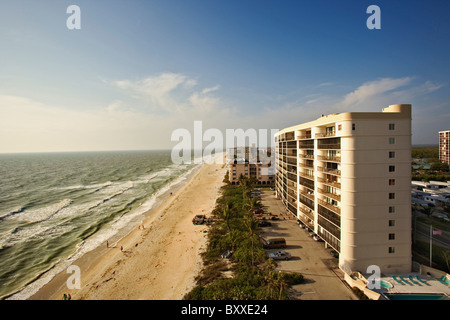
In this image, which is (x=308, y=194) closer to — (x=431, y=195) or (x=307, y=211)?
(x=307, y=211)

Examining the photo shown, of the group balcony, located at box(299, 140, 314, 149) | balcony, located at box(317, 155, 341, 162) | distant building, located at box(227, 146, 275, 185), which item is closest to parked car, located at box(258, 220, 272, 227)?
balcony, located at box(299, 140, 314, 149)

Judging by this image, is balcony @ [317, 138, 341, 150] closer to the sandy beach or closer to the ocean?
the sandy beach

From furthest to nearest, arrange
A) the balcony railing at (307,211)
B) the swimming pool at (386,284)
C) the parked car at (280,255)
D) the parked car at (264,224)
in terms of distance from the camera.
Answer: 1. the parked car at (264,224)
2. the balcony railing at (307,211)
3. the parked car at (280,255)
4. the swimming pool at (386,284)

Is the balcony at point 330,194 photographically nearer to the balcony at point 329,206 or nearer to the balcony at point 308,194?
the balcony at point 329,206

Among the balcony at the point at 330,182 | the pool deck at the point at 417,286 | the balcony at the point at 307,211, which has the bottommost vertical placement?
the pool deck at the point at 417,286

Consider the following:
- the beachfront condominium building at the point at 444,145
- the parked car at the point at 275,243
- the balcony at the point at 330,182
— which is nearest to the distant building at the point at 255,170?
the parked car at the point at 275,243

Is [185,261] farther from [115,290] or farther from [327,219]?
[327,219]
